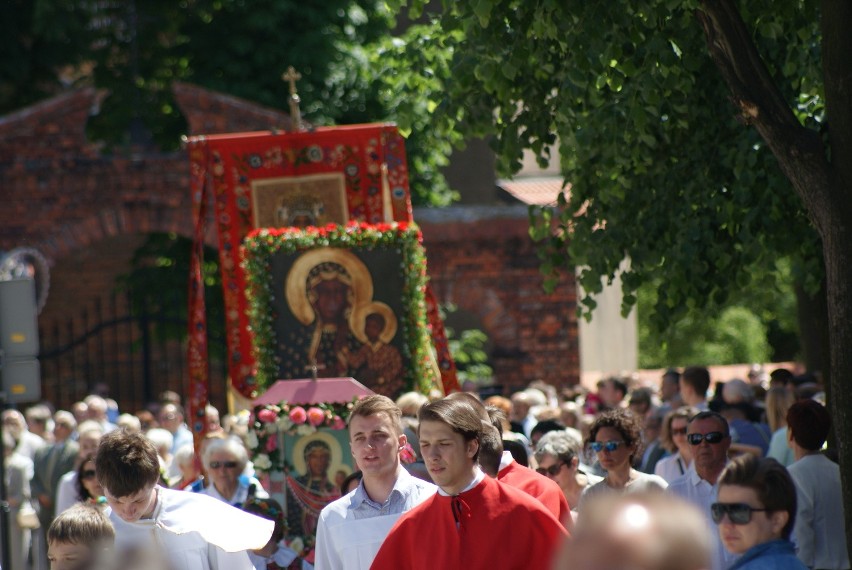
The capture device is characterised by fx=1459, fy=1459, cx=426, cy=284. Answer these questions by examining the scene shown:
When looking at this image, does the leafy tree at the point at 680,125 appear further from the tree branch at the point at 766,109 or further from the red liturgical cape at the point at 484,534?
the red liturgical cape at the point at 484,534

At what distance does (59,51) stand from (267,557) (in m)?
15.5

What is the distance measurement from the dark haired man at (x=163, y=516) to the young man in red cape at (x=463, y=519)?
81 cm

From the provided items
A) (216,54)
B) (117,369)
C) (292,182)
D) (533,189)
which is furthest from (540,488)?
(533,189)

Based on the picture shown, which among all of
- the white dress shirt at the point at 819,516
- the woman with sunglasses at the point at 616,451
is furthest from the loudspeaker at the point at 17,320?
the white dress shirt at the point at 819,516

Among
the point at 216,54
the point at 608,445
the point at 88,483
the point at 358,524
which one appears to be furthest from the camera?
the point at 216,54

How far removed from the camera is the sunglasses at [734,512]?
14.7 ft

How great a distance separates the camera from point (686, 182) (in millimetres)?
9469

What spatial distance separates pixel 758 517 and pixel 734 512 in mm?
76

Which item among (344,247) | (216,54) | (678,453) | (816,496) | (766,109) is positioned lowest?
(816,496)

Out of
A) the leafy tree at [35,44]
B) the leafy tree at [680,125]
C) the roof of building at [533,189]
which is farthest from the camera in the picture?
the roof of building at [533,189]

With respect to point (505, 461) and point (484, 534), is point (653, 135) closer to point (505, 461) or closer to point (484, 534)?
point (505, 461)

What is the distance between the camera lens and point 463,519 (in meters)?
4.90

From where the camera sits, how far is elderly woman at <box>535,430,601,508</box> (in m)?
7.67

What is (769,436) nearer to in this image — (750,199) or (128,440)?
(750,199)
